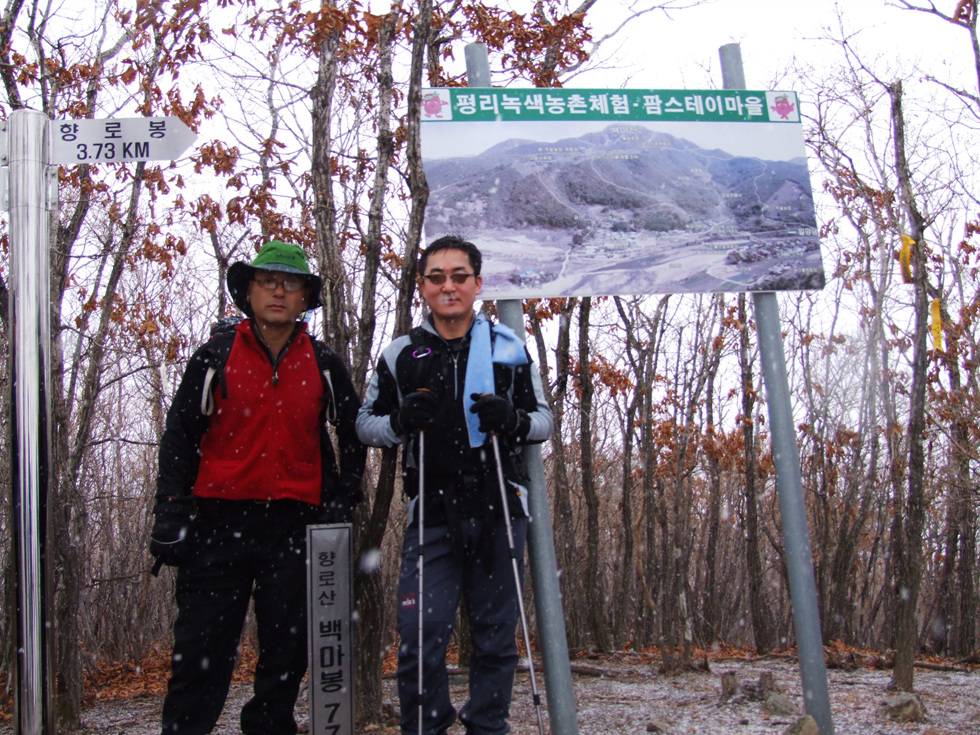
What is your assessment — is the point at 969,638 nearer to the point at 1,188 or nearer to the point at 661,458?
the point at 661,458

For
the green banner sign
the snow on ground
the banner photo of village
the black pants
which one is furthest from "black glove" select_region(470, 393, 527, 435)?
the snow on ground

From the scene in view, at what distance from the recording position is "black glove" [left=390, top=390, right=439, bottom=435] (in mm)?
3254

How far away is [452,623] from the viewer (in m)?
3.32

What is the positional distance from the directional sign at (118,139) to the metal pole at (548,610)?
154 cm

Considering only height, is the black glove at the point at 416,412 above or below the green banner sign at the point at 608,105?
below

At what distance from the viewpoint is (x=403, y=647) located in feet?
10.8

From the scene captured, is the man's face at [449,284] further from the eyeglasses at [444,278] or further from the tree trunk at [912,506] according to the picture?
the tree trunk at [912,506]

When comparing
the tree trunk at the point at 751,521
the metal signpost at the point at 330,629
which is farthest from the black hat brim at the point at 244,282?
the tree trunk at the point at 751,521

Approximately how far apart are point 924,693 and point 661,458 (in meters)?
10.8

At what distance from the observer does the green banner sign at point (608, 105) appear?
3.77 metres

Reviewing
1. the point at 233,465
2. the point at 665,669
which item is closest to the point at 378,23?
the point at 233,465

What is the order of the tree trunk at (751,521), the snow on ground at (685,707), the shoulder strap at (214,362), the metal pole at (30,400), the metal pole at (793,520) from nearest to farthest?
the metal pole at (30,400) → the shoulder strap at (214,362) → the metal pole at (793,520) → the snow on ground at (685,707) → the tree trunk at (751,521)

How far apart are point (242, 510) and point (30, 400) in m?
0.88

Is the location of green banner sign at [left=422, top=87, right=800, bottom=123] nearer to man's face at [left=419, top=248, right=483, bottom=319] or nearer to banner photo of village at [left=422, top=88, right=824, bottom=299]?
banner photo of village at [left=422, top=88, right=824, bottom=299]
